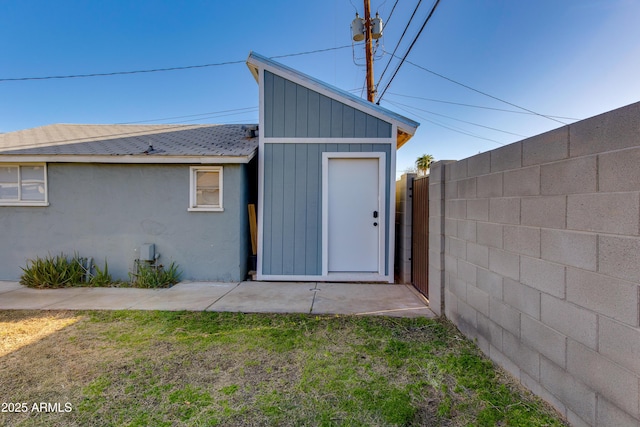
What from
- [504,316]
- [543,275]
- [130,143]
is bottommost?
[504,316]

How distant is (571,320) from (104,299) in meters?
5.57

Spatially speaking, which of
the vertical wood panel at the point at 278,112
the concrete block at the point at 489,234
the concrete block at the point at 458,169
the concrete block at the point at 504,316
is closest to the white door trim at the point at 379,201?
the vertical wood panel at the point at 278,112

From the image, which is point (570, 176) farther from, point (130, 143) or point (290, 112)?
point (130, 143)

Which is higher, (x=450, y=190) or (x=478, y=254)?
(x=450, y=190)

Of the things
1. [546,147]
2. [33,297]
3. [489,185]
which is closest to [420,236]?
[489,185]

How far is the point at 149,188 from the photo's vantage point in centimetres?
541

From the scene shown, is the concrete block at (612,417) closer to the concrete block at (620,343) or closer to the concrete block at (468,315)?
the concrete block at (620,343)

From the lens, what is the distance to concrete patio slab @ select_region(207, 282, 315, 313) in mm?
3919

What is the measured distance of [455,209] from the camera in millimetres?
3275

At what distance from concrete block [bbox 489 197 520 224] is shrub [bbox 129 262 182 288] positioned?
519 centimetres

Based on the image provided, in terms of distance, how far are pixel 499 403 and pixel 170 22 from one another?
1156cm

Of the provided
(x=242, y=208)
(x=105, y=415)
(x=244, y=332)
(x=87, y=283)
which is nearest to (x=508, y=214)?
(x=244, y=332)

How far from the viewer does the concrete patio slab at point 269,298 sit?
3919 millimetres

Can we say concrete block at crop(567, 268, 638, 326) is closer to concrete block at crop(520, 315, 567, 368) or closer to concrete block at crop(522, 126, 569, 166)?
concrete block at crop(520, 315, 567, 368)
